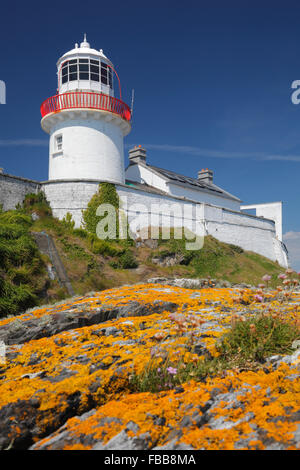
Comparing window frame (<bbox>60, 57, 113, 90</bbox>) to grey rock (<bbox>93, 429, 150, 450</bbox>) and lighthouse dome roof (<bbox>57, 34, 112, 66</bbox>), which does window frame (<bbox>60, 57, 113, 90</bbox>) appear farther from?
grey rock (<bbox>93, 429, 150, 450</bbox>)

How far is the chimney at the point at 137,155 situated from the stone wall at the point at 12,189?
1775cm

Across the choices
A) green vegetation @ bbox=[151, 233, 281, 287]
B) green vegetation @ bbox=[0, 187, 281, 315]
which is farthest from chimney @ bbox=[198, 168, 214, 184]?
green vegetation @ bbox=[0, 187, 281, 315]

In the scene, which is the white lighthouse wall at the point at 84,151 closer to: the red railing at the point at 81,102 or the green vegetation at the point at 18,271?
the red railing at the point at 81,102

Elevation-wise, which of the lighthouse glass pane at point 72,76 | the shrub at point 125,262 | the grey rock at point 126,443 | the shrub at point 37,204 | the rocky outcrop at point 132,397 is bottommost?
the grey rock at point 126,443

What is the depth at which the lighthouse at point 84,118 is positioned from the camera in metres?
22.7

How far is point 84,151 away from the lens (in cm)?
2330

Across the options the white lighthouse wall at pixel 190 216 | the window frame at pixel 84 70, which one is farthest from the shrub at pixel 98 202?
the window frame at pixel 84 70

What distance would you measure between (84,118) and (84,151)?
7.10ft

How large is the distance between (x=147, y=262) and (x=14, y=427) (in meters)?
18.4

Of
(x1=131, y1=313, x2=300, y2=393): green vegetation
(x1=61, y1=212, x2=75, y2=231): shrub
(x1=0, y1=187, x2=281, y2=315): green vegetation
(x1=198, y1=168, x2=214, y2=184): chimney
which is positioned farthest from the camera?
(x1=198, y1=168, x2=214, y2=184): chimney

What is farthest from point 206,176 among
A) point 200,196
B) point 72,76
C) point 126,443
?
point 126,443

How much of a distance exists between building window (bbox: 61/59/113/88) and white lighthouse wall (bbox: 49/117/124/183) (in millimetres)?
2643

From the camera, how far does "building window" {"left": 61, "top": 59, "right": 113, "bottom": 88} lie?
74.6 ft

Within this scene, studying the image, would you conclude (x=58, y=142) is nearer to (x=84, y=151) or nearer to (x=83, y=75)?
(x=84, y=151)
